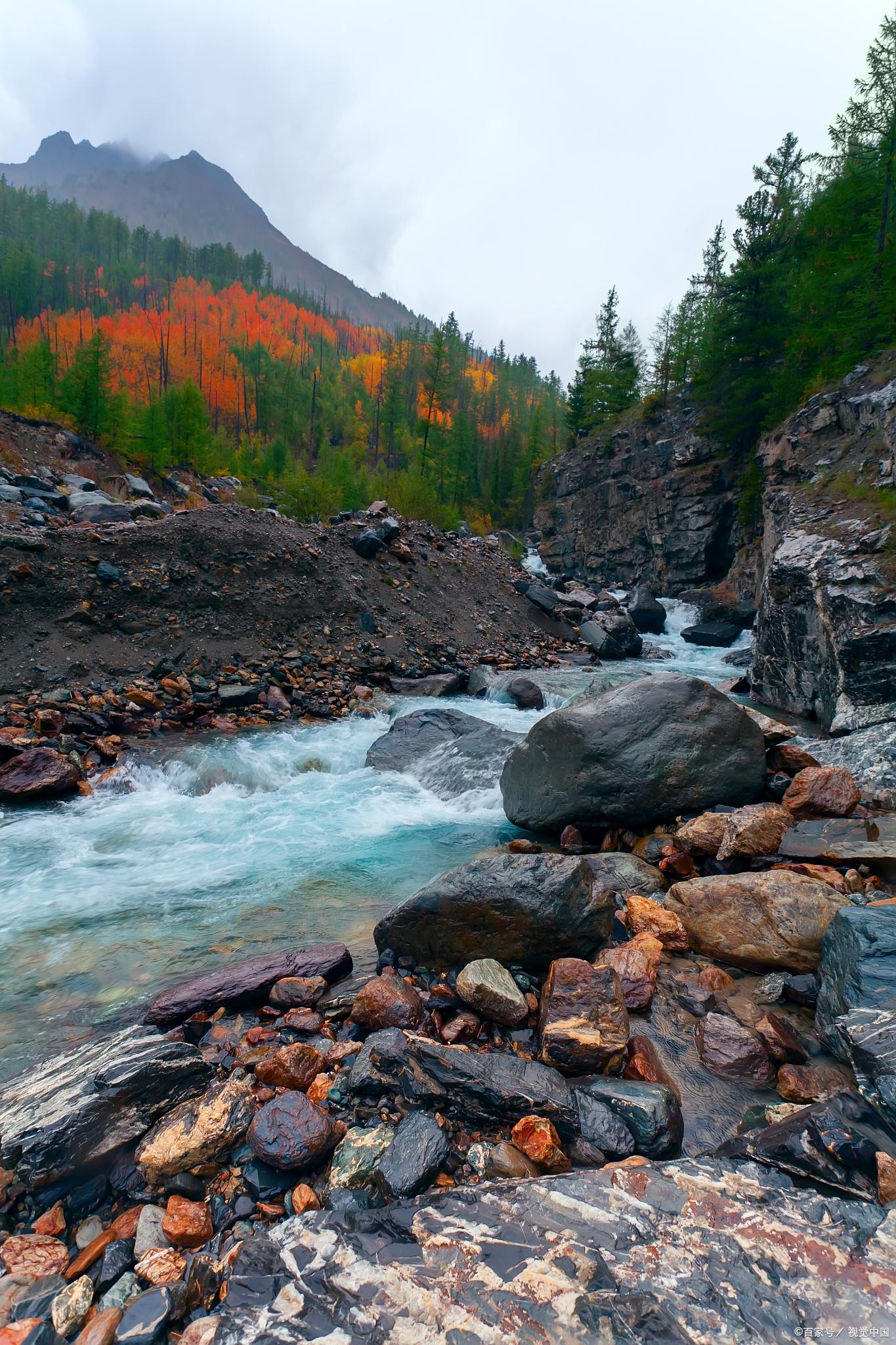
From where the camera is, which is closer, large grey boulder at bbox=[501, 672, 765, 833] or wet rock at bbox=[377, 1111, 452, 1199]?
wet rock at bbox=[377, 1111, 452, 1199]

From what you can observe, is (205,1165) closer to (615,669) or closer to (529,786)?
(529,786)

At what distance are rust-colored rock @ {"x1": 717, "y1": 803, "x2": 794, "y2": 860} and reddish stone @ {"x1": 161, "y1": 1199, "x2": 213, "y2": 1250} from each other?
424 cm

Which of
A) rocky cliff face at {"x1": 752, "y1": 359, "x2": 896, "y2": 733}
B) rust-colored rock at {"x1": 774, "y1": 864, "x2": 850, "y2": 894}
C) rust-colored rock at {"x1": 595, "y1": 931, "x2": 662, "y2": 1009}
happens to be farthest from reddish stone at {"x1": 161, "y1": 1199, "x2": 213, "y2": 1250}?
rocky cliff face at {"x1": 752, "y1": 359, "x2": 896, "y2": 733}

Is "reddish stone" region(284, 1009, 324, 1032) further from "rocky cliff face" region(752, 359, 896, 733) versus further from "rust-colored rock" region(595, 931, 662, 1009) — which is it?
"rocky cliff face" region(752, 359, 896, 733)

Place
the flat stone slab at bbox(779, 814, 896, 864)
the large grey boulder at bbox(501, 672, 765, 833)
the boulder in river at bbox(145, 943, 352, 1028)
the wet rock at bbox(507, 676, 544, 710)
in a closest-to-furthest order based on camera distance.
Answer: the boulder in river at bbox(145, 943, 352, 1028)
the flat stone slab at bbox(779, 814, 896, 864)
the large grey boulder at bbox(501, 672, 765, 833)
the wet rock at bbox(507, 676, 544, 710)

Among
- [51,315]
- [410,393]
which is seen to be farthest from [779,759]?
[51,315]

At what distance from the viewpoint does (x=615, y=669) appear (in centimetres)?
1755

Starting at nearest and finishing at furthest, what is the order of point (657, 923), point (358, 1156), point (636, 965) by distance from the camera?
point (358, 1156)
point (636, 965)
point (657, 923)

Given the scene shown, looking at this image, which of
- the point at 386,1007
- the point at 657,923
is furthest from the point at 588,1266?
the point at 657,923

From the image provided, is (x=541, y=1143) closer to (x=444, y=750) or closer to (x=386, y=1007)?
(x=386, y=1007)

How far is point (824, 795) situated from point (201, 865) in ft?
20.4

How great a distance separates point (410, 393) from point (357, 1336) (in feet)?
307

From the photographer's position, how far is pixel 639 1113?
2.61 metres

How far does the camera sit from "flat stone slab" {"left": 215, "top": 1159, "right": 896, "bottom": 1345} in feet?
5.05
